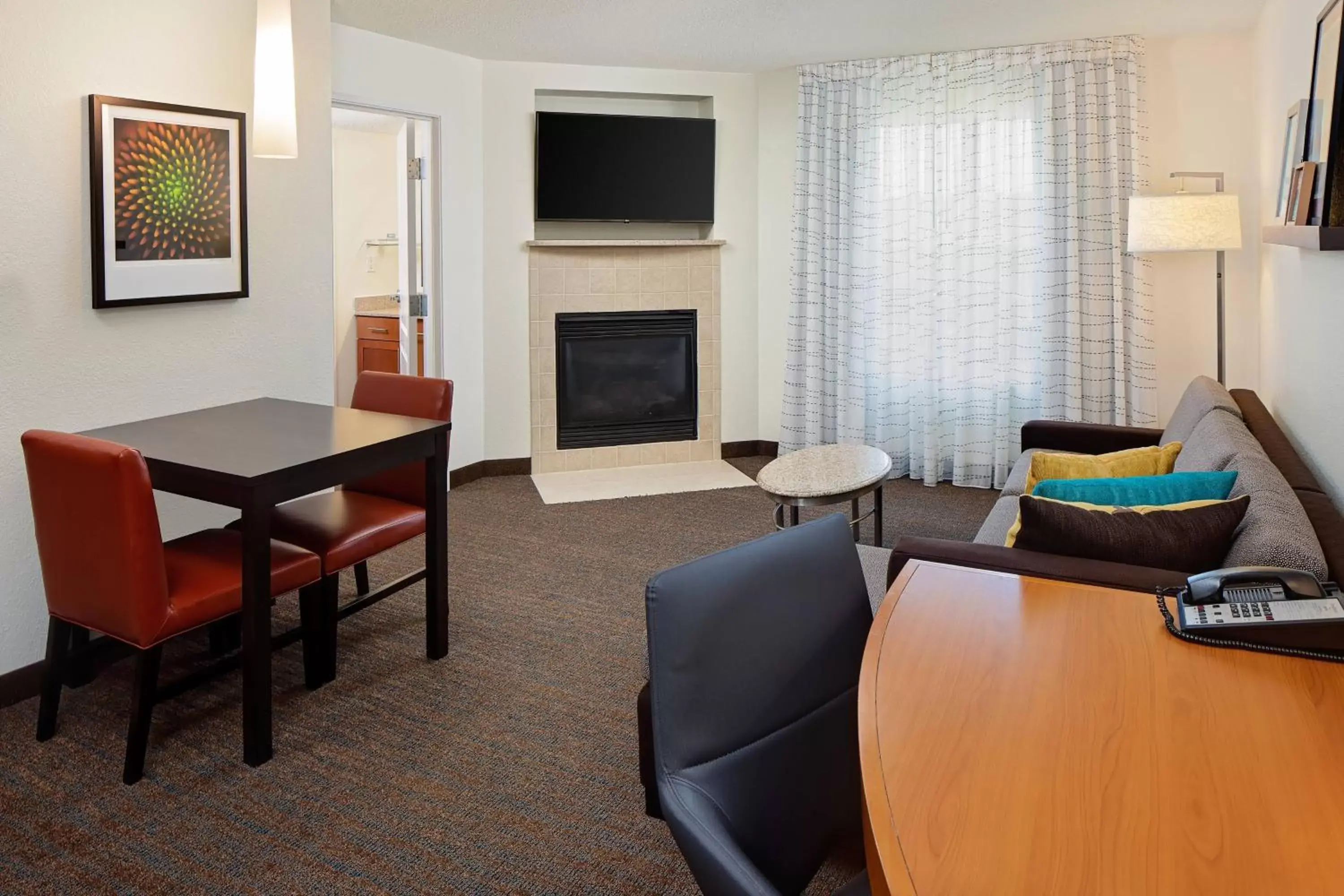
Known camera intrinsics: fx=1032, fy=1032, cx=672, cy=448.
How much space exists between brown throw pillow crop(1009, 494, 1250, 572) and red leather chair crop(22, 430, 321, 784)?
1992 mm

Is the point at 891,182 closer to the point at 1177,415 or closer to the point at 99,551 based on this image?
the point at 1177,415

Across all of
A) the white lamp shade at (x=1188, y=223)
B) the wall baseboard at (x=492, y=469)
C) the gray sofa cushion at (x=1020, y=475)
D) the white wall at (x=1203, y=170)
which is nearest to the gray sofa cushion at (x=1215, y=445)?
the gray sofa cushion at (x=1020, y=475)

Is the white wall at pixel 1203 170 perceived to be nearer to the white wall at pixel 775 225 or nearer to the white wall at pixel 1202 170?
the white wall at pixel 1202 170

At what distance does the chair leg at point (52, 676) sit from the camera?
2797 mm

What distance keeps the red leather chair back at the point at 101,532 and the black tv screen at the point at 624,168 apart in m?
3.73

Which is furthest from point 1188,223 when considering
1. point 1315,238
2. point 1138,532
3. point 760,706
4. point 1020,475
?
point 760,706

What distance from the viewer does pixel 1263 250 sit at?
476cm

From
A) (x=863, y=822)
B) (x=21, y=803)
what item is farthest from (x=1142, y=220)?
(x=21, y=803)

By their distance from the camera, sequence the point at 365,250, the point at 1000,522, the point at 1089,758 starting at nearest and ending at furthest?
the point at 1089,758, the point at 1000,522, the point at 365,250

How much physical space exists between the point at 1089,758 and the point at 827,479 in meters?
2.84

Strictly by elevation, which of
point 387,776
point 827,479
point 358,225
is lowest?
point 387,776

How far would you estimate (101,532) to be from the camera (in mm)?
2545

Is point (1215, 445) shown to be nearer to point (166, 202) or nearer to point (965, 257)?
point (965, 257)

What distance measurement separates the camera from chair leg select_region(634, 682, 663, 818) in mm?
2197
